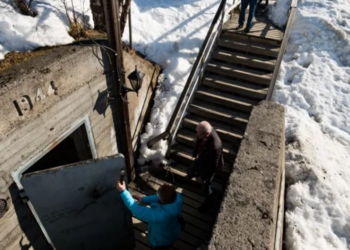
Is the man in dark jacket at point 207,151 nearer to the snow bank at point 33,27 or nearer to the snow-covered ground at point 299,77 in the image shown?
the snow-covered ground at point 299,77

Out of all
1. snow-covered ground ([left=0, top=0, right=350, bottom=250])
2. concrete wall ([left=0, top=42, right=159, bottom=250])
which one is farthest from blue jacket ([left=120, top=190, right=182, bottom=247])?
snow-covered ground ([left=0, top=0, right=350, bottom=250])

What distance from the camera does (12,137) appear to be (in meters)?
3.38

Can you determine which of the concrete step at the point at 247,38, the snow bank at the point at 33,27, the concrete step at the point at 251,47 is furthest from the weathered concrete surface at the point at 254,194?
the concrete step at the point at 247,38

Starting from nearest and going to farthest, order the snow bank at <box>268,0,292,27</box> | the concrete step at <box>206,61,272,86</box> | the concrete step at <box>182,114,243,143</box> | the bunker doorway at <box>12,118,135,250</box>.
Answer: the bunker doorway at <box>12,118,135,250</box>
the concrete step at <box>182,114,243,143</box>
the concrete step at <box>206,61,272,86</box>
the snow bank at <box>268,0,292,27</box>

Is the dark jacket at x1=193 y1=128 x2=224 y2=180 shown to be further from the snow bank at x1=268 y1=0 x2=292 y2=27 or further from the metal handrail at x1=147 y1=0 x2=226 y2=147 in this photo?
the snow bank at x1=268 y1=0 x2=292 y2=27

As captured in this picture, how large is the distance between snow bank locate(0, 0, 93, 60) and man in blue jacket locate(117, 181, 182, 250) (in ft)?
9.70

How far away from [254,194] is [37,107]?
3112 millimetres

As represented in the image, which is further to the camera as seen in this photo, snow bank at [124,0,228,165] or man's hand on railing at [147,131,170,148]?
snow bank at [124,0,228,165]

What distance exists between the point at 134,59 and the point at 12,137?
336 cm

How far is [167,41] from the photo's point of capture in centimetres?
818

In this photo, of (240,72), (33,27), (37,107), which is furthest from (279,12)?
(37,107)

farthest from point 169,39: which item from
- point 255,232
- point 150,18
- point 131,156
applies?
point 255,232

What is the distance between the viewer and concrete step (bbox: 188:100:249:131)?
6.94m

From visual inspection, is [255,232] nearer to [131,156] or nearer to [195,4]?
[131,156]
